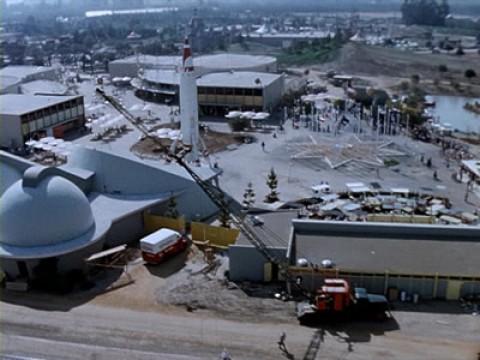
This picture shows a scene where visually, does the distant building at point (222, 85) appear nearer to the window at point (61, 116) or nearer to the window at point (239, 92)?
the window at point (239, 92)

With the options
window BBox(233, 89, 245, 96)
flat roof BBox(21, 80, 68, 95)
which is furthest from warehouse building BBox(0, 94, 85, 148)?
Answer: window BBox(233, 89, 245, 96)

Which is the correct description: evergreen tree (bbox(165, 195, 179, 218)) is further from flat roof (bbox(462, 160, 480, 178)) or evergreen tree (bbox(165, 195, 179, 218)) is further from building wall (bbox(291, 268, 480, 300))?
flat roof (bbox(462, 160, 480, 178))

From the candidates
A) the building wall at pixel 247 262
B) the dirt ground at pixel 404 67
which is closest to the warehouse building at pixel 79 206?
the building wall at pixel 247 262

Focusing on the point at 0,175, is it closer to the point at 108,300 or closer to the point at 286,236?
the point at 108,300

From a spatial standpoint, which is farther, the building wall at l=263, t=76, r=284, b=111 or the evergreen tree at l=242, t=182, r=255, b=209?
the building wall at l=263, t=76, r=284, b=111

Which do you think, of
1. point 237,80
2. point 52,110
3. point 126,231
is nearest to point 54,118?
point 52,110

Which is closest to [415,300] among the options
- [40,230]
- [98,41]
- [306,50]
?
[40,230]
